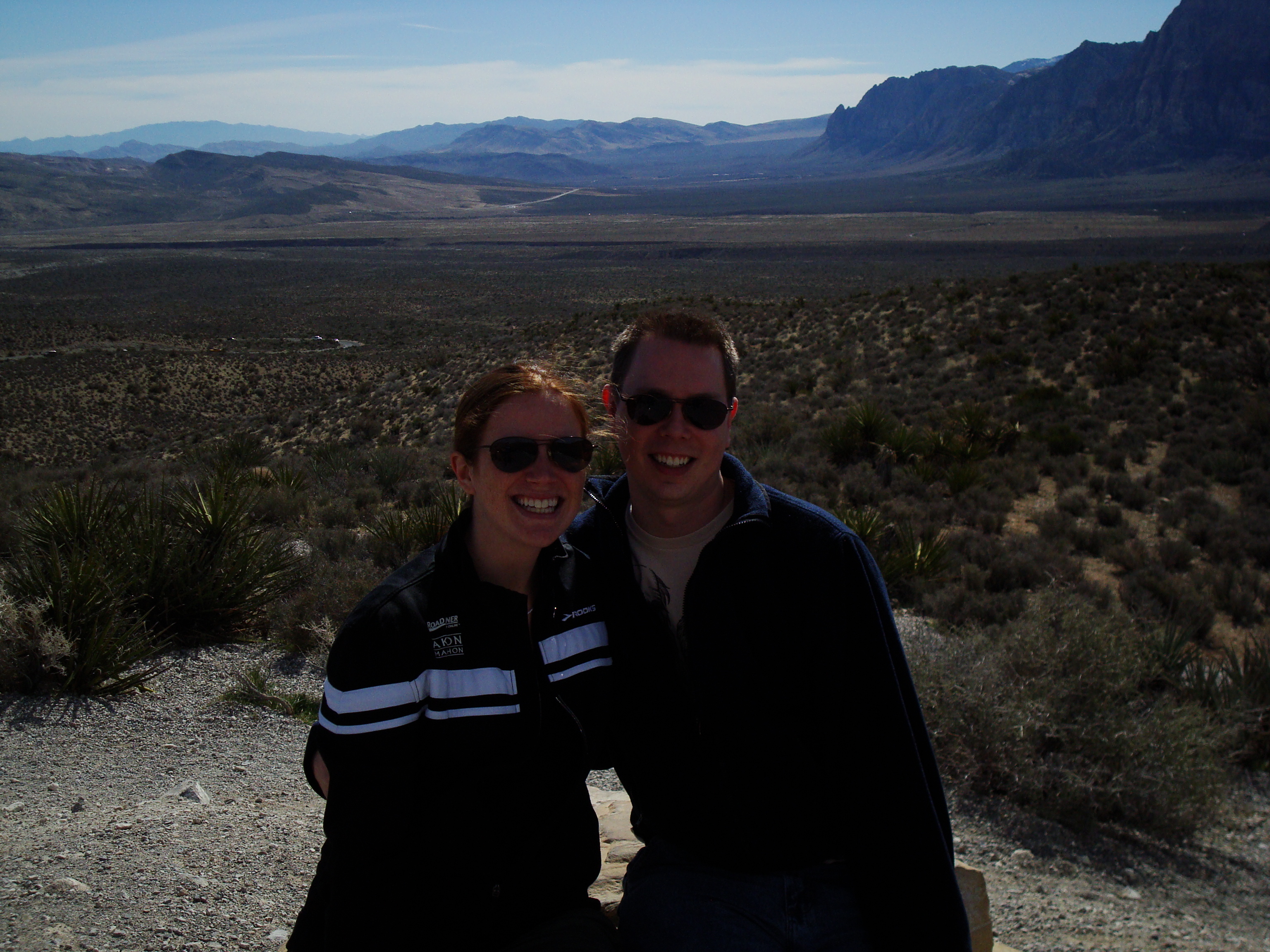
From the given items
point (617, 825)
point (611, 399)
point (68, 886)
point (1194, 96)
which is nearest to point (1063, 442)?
point (617, 825)

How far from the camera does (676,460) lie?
2.33 m

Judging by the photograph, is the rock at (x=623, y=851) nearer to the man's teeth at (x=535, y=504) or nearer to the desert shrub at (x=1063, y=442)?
the man's teeth at (x=535, y=504)

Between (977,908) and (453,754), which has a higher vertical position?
(453,754)

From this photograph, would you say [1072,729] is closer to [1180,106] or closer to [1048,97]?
[1180,106]

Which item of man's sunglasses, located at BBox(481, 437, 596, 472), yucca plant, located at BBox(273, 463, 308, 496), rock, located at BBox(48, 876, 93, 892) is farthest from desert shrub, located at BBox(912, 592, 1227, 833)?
yucca plant, located at BBox(273, 463, 308, 496)

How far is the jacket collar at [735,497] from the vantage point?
7.31 feet

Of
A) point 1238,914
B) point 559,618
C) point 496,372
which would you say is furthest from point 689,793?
point 1238,914

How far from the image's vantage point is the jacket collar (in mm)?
2229

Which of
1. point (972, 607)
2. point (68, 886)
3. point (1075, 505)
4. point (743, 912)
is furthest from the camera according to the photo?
point (1075, 505)

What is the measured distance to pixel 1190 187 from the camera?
374ft

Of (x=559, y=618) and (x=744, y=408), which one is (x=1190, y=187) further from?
(x=559, y=618)

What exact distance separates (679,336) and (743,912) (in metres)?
1.50

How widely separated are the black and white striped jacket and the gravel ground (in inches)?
44.2

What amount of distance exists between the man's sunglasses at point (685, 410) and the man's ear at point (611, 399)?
11 cm
